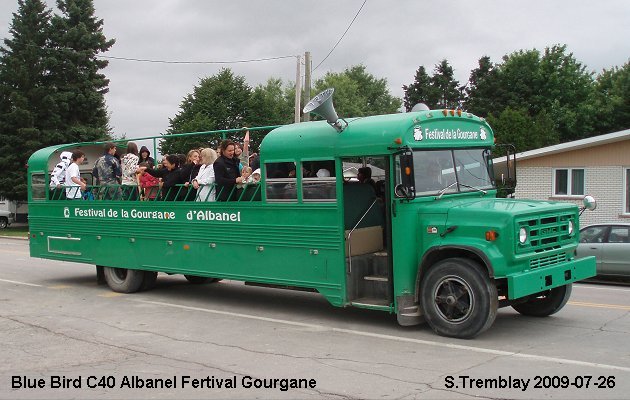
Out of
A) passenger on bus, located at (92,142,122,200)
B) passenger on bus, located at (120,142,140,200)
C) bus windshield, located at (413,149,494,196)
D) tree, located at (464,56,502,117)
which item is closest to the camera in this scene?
bus windshield, located at (413,149,494,196)

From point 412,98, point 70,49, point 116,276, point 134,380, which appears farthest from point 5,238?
point 412,98

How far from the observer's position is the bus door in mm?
8531

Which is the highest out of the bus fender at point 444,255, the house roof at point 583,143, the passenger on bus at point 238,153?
the house roof at point 583,143

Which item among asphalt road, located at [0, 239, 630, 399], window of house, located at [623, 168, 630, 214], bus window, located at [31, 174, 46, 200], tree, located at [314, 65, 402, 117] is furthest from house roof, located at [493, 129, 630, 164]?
tree, located at [314, 65, 402, 117]

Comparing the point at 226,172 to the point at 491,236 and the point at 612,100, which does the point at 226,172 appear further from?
the point at 612,100

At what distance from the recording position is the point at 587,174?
21.5 metres

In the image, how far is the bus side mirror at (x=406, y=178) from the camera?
312 inches

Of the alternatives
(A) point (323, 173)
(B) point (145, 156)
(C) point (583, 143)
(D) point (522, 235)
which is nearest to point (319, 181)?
(A) point (323, 173)

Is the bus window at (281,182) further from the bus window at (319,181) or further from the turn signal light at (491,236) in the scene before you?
the turn signal light at (491,236)

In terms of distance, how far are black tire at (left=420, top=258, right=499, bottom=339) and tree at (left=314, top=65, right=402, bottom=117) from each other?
78873 millimetres

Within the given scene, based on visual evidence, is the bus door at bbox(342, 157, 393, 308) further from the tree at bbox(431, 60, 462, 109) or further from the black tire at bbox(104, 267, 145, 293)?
the tree at bbox(431, 60, 462, 109)

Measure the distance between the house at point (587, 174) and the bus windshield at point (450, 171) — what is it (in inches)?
504

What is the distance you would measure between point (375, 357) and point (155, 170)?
600 cm

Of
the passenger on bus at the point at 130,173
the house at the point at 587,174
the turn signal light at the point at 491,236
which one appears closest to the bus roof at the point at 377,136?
the turn signal light at the point at 491,236
